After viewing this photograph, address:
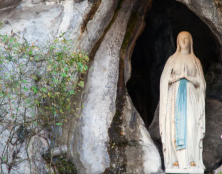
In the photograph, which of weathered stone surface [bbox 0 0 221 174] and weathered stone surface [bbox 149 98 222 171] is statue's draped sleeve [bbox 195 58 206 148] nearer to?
weathered stone surface [bbox 149 98 222 171]

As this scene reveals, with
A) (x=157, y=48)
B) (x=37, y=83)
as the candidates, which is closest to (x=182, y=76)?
(x=157, y=48)

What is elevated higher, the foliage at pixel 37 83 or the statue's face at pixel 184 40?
the statue's face at pixel 184 40

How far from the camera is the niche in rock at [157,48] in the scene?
7.81 metres

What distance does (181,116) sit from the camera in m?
6.01

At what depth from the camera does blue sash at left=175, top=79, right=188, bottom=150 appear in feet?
19.4

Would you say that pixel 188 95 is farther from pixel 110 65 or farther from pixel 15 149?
pixel 15 149

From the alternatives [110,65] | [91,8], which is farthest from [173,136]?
[91,8]

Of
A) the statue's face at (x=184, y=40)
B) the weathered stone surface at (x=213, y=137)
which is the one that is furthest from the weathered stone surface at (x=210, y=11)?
the weathered stone surface at (x=213, y=137)

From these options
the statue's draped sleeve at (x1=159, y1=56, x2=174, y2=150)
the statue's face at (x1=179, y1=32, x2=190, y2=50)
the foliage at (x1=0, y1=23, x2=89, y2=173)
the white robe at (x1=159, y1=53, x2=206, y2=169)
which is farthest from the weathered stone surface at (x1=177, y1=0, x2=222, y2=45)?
the foliage at (x1=0, y1=23, x2=89, y2=173)

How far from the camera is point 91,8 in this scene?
21.0ft

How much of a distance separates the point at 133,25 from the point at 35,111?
6.53 ft

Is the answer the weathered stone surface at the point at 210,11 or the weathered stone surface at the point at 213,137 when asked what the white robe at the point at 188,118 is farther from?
the weathered stone surface at the point at 213,137

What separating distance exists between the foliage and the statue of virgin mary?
1.21 metres

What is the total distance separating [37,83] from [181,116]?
1966 mm
